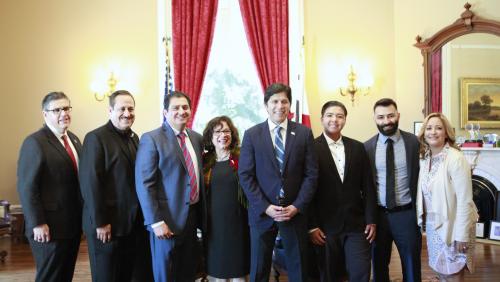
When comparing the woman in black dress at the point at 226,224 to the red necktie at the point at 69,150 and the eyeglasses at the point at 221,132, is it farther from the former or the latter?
the red necktie at the point at 69,150

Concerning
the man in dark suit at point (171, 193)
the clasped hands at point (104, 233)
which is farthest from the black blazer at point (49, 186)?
the man in dark suit at point (171, 193)

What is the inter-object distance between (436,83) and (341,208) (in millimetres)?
3732

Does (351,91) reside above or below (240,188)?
above

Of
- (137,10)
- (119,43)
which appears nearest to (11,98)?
(119,43)

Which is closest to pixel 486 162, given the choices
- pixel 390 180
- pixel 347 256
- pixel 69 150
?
pixel 390 180

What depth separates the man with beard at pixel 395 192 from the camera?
2820 millimetres

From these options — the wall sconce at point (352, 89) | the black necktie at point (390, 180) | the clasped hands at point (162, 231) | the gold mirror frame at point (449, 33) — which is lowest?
the clasped hands at point (162, 231)

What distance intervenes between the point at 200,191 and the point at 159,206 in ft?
1.03

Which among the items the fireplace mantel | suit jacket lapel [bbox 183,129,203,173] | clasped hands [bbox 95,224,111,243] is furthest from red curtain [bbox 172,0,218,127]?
the fireplace mantel

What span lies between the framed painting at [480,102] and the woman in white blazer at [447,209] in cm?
309

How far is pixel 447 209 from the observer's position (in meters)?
2.62

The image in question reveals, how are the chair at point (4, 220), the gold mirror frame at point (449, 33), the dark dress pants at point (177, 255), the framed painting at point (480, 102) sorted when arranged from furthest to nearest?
1. the framed painting at point (480, 102)
2. the gold mirror frame at point (449, 33)
3. the chair at point (4, 220)
4. the dark dress pants at point (177, 255)

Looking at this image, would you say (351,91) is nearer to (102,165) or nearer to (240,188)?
(240,188)

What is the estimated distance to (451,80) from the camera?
5512 mm
